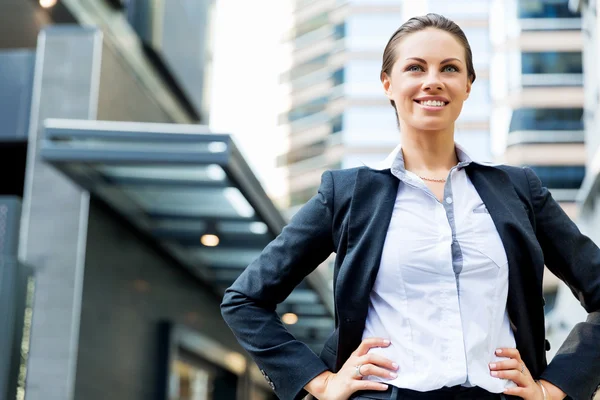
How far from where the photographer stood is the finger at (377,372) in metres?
2.15

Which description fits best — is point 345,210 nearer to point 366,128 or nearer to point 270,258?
point 270,258

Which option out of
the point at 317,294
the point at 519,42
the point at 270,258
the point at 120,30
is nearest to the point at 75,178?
the point at 120,30

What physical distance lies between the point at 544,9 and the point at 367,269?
169ft

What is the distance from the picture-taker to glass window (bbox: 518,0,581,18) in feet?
166

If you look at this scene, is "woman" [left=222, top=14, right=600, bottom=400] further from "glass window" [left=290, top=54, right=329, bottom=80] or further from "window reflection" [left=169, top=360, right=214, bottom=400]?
"glass window" [left=290, top=54, right=329, bottom=80]

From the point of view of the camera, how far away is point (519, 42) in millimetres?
50906

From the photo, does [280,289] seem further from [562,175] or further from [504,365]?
[562,175]

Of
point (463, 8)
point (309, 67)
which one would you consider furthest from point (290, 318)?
point (309, 67)

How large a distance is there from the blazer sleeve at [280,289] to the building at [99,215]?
5.40m

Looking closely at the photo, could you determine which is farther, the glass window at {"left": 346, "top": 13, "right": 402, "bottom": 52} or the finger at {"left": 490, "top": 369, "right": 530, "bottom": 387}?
the glass window at {"left": 346, "top": 13, "right": 402, "bottom": 52}

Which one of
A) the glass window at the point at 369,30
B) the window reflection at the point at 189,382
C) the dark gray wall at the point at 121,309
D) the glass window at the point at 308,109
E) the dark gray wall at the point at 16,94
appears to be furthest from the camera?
the glass window at the point at 308,109

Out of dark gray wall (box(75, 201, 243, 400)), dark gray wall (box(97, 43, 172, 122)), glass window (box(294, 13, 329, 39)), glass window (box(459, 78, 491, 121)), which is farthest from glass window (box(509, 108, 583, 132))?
dark gray wall (box(97, 43, 172, 122))

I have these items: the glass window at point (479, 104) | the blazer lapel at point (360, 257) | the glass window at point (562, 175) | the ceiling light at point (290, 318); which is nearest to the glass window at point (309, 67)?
the glass window at point (479, 104)

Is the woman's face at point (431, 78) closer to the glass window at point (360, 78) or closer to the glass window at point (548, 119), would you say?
the glass window at point (548, 119)
